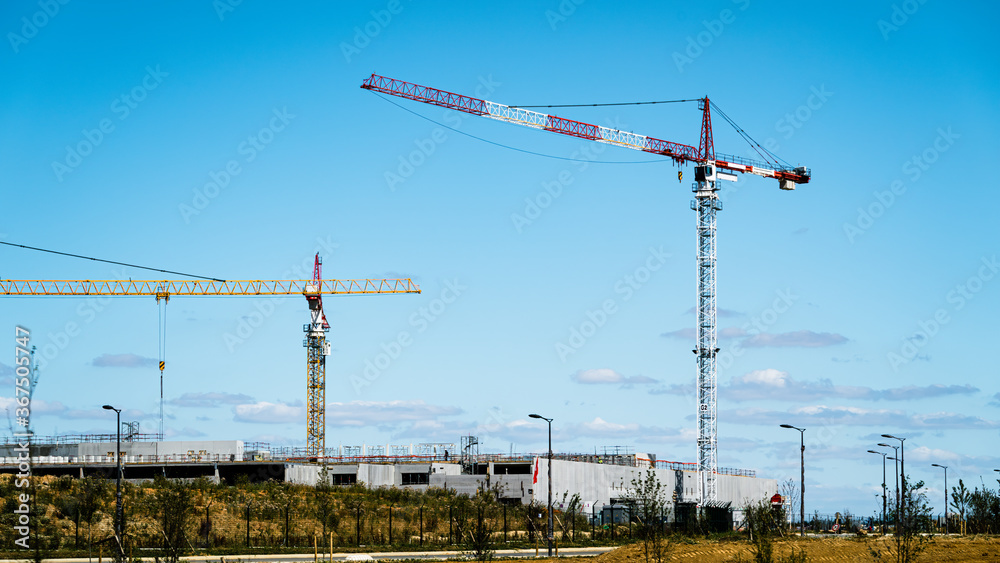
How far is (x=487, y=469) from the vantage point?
102438mm

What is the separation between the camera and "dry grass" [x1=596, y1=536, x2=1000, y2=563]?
4634 cm

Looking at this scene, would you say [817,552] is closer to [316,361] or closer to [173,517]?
[173,517]

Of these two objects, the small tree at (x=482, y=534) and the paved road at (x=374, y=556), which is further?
the paved road at (x=374, y=556)

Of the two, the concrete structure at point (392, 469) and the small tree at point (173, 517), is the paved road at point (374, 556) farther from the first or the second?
the concrete structure at point (392, 469)

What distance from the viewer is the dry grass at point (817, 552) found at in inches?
1825

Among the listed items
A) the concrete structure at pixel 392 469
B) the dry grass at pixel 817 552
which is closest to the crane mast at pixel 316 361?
the concrete structure at pixel 392 469

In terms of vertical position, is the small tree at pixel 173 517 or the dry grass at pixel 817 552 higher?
the small tree at pixel 173 517

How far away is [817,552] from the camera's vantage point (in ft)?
160

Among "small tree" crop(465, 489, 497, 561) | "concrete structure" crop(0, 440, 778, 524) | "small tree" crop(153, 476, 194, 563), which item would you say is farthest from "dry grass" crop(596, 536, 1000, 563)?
"concrete structure" crop(0, 440, 778, 524)

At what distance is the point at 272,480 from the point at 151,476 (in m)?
13.6

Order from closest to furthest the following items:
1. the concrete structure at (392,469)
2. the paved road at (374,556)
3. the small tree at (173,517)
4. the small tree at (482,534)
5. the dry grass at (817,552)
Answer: the small tree at (173,517) → the dry grass at (817,552) → the small tree at (482,534) → the paved road at (374,556) → the concrete structure at (392,469)

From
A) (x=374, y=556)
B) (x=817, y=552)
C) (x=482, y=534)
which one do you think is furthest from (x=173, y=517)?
(x=817, y=552)

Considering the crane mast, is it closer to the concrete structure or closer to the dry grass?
the concrete structure

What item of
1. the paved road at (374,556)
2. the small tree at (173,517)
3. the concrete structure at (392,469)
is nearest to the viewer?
the small tree at (173,517)
